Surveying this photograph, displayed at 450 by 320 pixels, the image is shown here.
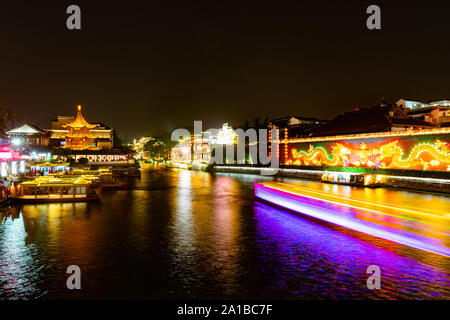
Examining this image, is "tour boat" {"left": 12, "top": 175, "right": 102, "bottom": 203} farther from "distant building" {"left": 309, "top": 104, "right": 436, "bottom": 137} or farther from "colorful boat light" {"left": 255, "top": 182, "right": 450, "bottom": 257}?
"distant building" {"left": 309, "top": 104, "right": 436, "bottom": 137}

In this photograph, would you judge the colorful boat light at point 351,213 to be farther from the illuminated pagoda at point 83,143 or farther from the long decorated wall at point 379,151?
the illuminated pagoda at point 83,143

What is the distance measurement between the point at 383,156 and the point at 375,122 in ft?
27.6

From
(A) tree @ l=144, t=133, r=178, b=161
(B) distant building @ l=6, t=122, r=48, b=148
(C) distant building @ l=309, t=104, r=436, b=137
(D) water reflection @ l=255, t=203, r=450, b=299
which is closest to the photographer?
(D) water reflection @ l=255, t=203, r=450, b=299

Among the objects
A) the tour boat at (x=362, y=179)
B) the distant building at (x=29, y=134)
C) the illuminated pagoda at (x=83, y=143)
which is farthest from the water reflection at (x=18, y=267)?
the distant building at (x=29, y=134)

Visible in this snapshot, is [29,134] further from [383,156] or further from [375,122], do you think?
[383,156]

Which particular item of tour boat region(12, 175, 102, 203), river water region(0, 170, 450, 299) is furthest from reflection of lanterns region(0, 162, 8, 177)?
river water region(0, 170, 450, 299)

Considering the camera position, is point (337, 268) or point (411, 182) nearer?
point (337, 268)

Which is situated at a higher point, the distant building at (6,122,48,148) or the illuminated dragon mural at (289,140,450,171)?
the distant building at (6,122,48,148)

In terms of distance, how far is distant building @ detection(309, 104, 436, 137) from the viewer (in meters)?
40.0

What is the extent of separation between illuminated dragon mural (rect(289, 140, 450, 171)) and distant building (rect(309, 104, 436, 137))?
13.6 ft

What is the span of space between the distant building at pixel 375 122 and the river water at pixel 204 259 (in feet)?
94.0

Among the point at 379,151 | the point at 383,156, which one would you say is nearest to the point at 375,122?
the point at 379,151

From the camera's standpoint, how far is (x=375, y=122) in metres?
42.0
